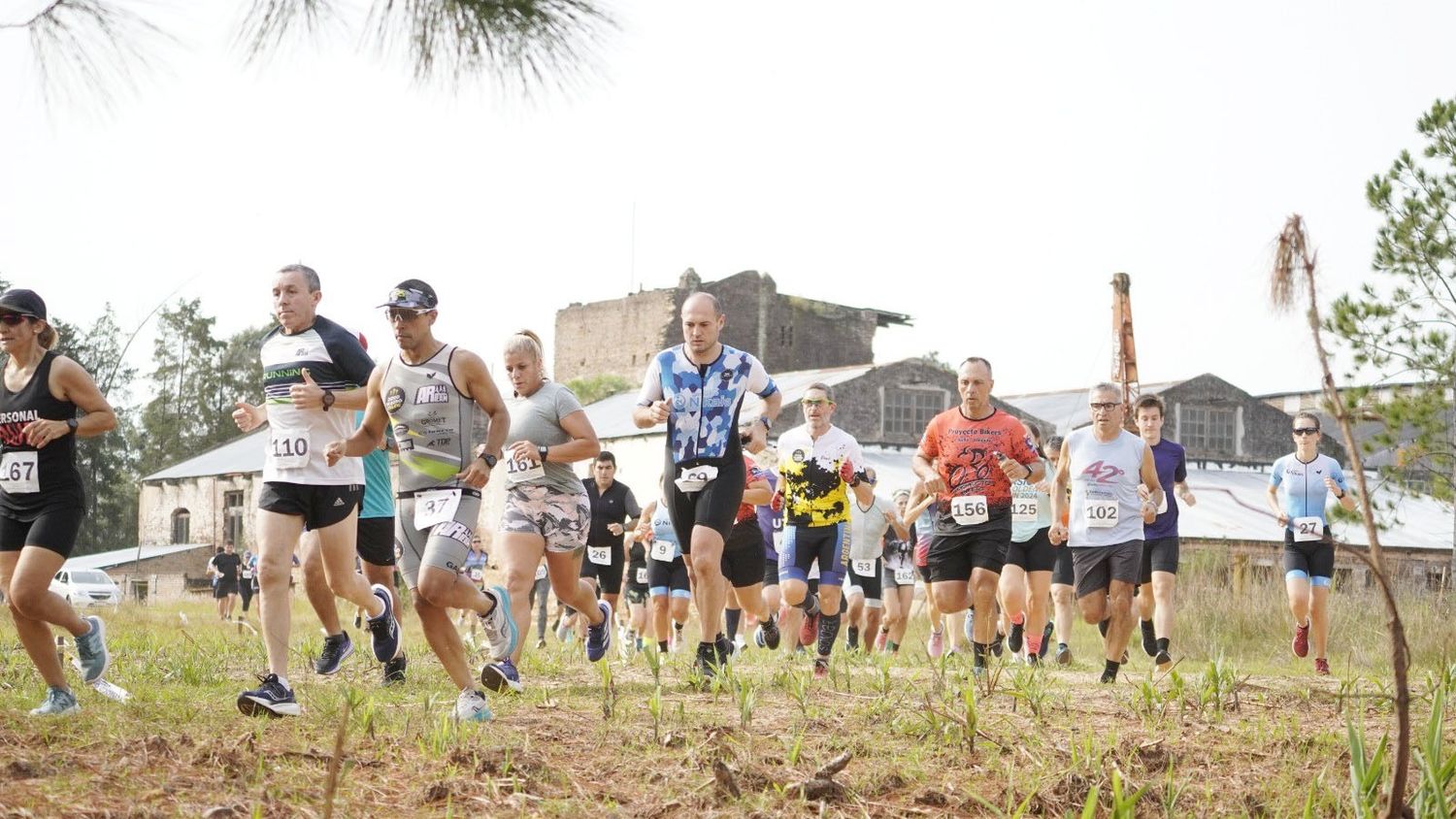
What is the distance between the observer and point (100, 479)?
69.6 m

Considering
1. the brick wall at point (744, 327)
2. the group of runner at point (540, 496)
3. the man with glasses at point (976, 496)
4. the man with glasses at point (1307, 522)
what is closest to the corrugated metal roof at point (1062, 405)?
the brick wall at point (744, 327)

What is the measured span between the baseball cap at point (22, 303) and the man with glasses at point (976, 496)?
17.2 ft

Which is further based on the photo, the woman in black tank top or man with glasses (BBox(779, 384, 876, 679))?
man with glasses (BBox(779, 384, 876, 679))

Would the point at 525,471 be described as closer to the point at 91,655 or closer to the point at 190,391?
the point at 91,655

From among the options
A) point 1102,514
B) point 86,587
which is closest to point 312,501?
point 1102,514

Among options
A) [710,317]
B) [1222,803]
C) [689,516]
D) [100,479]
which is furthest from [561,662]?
[100,479]

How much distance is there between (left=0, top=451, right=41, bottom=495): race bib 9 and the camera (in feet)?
22.8

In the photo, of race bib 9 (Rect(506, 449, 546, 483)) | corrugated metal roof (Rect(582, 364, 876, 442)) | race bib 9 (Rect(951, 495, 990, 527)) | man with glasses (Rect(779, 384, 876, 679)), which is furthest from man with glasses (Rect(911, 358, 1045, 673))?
corrugated metal roof (Rect(582, 364, 876, 442))

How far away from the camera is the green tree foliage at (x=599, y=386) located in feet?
204

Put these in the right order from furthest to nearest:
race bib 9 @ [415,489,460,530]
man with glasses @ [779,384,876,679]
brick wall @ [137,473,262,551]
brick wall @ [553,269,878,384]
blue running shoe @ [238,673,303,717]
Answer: brick wall @ [553,269,878,384]
brick wall @ [137,473,262,551]
man with glasses @ [779,384,876,679]
race bib 9 @ [415,489,460,530]
blue running shoe @ [238,673,303,717]

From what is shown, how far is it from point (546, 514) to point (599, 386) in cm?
5495

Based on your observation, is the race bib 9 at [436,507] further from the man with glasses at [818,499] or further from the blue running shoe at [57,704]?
the man with glasses at [818,499]

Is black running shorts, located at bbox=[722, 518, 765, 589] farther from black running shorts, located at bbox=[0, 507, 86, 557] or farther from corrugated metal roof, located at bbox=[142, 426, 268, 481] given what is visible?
corrugated metal roof, located at bbox=[142, 426, 268, 481]

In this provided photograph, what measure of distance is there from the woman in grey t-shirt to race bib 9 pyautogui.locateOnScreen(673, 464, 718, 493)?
52cm
